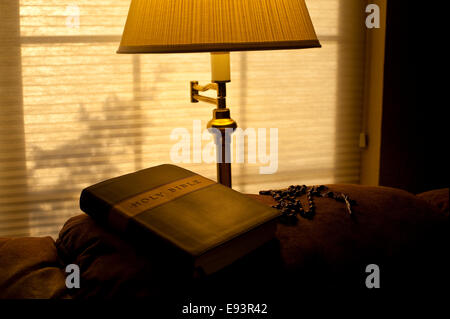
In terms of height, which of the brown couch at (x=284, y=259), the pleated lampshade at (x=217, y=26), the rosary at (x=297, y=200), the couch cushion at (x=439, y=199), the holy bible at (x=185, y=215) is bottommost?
the brown couch at (x=284, y=259)

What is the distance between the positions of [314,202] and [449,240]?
277 millimetres

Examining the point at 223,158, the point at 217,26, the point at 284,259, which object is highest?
the point at 217,26

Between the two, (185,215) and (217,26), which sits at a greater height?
(217,26)

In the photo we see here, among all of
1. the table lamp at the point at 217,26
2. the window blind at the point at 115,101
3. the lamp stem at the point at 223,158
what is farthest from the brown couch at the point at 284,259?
the window blind at the point at 115,101

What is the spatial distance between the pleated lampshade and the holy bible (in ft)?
0.81

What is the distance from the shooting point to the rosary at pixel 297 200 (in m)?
0.96

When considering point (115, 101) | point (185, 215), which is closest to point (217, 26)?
point (185, 215)

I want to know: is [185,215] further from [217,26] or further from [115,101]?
[115,101]

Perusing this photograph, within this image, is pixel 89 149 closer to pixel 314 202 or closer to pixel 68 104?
pixel 68 104

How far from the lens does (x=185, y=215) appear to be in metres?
0.80

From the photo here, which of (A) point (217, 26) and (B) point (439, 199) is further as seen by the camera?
(B) point (439, 199)

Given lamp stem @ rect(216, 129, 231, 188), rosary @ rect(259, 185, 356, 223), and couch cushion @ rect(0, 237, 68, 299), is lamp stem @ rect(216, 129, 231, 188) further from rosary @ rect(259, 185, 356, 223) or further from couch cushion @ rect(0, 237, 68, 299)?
couch cushion @ rect(0, 237, 68, 299)

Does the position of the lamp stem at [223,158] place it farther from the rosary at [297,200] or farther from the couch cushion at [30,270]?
the couch cushion at [30,270]

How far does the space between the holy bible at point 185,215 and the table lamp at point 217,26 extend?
0.25 meters
